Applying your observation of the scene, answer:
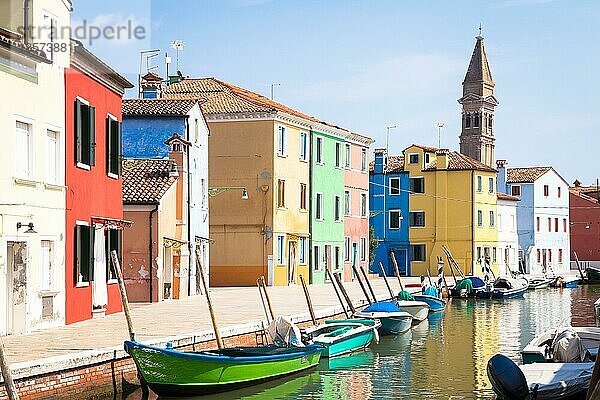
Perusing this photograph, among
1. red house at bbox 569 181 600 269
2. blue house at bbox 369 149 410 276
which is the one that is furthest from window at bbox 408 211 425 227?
red house at bbox 569 181 600 269

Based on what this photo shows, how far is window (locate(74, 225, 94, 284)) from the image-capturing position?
23.1 metres

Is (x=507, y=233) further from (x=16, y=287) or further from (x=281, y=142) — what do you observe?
(x=16, y=287)

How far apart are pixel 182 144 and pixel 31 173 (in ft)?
40.1

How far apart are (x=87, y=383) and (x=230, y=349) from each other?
150 inches

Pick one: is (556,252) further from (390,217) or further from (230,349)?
(230,349)

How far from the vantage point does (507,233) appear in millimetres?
70062

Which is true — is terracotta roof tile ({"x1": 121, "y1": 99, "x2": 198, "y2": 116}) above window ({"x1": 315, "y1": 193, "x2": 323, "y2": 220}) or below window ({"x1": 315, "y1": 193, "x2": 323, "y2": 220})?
above

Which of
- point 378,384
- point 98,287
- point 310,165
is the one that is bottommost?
point 378,384

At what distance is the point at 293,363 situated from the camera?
20062 mm

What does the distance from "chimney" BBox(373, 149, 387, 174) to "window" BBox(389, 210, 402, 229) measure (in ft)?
9.02

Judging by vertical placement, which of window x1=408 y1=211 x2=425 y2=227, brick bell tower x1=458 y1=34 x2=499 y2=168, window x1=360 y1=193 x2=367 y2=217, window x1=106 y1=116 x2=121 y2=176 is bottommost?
window x1=408 y1=211 x2=425 y2=227

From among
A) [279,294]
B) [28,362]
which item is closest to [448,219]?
[279,294]

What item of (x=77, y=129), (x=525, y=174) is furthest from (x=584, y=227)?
(x=77, y=129)

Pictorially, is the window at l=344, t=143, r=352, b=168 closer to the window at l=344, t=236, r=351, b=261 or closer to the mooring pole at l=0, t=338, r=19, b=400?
the window at l=344, t=236, r=351, b=261
